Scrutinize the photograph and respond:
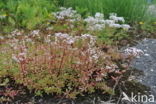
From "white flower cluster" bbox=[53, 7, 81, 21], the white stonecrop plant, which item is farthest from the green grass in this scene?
the white stonecrop plant

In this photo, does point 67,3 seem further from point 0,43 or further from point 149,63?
point 149,63

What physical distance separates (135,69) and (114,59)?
30 cm

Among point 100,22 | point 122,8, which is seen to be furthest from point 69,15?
point 122,8

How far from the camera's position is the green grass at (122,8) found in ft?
21.3

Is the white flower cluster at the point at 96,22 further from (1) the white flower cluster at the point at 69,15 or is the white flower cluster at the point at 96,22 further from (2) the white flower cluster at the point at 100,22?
(1) the white flower cluster at the point at 69,15

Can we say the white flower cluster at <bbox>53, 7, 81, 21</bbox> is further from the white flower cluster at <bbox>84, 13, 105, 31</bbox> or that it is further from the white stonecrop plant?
the white flower cluster at <bbox>84, 13, 105, 31</bbox>

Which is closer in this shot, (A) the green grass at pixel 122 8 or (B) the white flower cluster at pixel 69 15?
(B) the white flower cluster at pixel 69 15

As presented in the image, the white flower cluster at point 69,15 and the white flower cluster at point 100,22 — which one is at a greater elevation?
the white flower cluster at point 69,15

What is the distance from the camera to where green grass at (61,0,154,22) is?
6.50 m

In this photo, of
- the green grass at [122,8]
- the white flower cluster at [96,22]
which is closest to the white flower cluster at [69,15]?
the green grass at [122,8]

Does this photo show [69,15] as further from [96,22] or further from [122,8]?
[122,8]

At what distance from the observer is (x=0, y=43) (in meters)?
5.50

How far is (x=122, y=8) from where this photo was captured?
6.52 m

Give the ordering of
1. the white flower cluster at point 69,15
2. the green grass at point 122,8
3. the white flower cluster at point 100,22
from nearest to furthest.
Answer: the white flower cluster at point 100,22
the white flower cluster at point 69,15
the green grass at point 122,8
